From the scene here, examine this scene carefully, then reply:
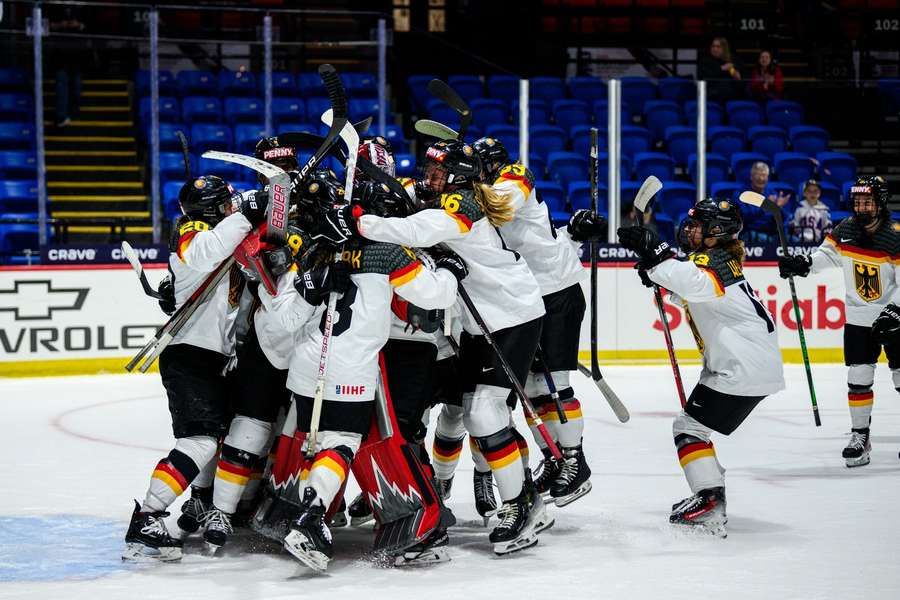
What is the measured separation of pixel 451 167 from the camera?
443 centimetres

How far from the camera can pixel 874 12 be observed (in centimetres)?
1352

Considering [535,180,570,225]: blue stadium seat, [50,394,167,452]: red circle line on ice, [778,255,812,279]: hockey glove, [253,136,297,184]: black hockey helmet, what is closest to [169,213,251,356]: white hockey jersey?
[253,136,297,184]: black hockey helmet

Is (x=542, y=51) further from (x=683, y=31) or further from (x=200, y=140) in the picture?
(x=200, y=140)

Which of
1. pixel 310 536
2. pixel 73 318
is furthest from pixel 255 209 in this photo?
pixel 73 318

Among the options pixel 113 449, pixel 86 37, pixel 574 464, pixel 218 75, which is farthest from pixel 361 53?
pixel 574 464

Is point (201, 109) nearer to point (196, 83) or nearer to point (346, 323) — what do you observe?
point (196, 83)

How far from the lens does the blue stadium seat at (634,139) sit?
1102 centimetres

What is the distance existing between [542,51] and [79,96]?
4900 millimetres

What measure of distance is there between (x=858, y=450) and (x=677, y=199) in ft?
14.8

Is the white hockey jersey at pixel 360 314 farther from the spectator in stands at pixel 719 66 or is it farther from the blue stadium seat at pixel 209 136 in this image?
the spectator in stands at pixel 719 66

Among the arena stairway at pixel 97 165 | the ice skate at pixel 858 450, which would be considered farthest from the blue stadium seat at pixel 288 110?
the ice skate at pixel 858 450

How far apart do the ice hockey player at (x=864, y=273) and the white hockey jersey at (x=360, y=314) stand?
8.87 ft

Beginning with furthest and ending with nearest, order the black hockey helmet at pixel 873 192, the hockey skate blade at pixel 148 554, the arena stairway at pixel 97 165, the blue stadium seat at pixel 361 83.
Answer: the blue stadium seat at pixel 361 83 < the arena stairway at pixel 97 165 < the black hockey helmet at pixel 873 192 < the hockey skate blade at pixel 148 554

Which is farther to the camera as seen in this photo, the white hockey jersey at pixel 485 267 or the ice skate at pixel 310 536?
the white hockey jersey at pixel 485 267
